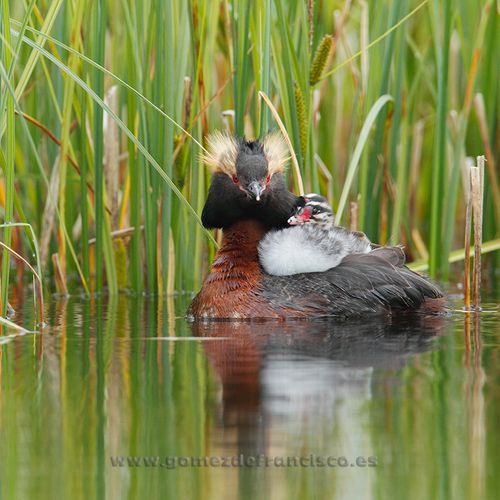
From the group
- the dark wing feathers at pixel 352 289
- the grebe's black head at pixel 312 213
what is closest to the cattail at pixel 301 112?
the grebe's black head at pixel 312 213

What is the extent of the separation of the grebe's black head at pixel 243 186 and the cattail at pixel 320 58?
0.48 m

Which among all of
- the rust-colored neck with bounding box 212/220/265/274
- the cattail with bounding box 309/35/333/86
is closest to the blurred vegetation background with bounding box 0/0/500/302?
the cattail with bounding box 309/35/333/86

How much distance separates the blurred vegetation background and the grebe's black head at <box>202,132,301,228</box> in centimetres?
25

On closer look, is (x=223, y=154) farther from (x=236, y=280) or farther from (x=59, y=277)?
(x=59, y=277)

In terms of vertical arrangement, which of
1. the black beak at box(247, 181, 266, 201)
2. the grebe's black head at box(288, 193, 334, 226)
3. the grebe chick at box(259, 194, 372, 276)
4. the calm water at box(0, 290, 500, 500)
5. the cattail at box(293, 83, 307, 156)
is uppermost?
the cattail at box(293, 83, 307, 156)

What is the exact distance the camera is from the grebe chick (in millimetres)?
7848

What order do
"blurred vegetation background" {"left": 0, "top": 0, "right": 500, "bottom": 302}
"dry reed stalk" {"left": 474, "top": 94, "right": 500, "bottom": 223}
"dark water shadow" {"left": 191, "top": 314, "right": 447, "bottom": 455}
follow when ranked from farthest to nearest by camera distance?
"dry reed stalk" {"left": 474, "top": 94, "right": 500, "bottom": 223}
"blurred vegetation background" {"left": 0, "top": 0, "right": 500, "bottom": 302}
"dark water shadow" {"left": 191, "top": 314, "right": 447, "bottom": 455}

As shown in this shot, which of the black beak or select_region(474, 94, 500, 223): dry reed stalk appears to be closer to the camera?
the black beak

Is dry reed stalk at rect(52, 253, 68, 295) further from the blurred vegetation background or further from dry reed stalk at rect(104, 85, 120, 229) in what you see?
dry reed stalk at rect(104, 85, 120, 229)

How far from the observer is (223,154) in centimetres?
809

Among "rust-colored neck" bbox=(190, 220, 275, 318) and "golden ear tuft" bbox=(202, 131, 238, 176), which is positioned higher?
"golden ear tuft" bbox=(202, 131, 238, 176)

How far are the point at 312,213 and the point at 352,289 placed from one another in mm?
670

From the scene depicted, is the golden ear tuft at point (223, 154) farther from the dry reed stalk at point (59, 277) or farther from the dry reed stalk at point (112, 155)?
the dry reed stalk at point (59, 277)

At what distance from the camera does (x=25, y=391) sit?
530 cm
